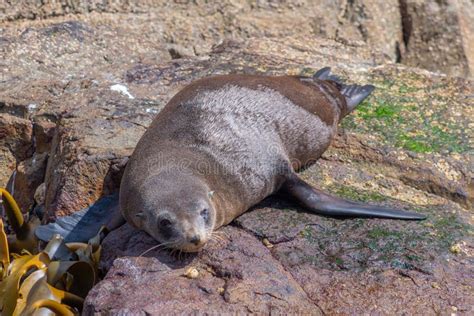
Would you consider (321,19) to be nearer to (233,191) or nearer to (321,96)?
(321,96)

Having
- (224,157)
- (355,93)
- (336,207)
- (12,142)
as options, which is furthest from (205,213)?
(12,142)

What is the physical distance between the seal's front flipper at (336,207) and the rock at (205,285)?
535 millimetres

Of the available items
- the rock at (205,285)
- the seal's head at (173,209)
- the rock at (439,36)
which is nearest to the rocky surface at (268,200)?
the rock at (205,285)

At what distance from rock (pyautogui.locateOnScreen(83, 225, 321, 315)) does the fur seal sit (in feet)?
0.43

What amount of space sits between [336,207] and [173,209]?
103 cm

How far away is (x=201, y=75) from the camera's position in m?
7.05

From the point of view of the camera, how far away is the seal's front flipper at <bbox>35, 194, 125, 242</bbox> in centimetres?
522

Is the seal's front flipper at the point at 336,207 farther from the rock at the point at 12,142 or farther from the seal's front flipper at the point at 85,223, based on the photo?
the rock at the point at 12,142

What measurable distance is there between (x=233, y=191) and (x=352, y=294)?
3.80 feet

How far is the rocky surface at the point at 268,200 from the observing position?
4277 millimetres

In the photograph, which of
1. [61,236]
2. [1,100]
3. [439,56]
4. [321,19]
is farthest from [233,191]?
[439,56]

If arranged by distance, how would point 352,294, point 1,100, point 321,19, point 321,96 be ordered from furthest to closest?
point 321,19 < point 1,100 < point 321,96 < point 352,294

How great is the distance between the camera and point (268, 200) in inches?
213

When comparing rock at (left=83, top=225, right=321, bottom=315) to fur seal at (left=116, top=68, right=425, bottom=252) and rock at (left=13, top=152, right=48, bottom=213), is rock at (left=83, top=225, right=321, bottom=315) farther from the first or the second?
rock at (left=13, top=152, right=48, bottom=213)
